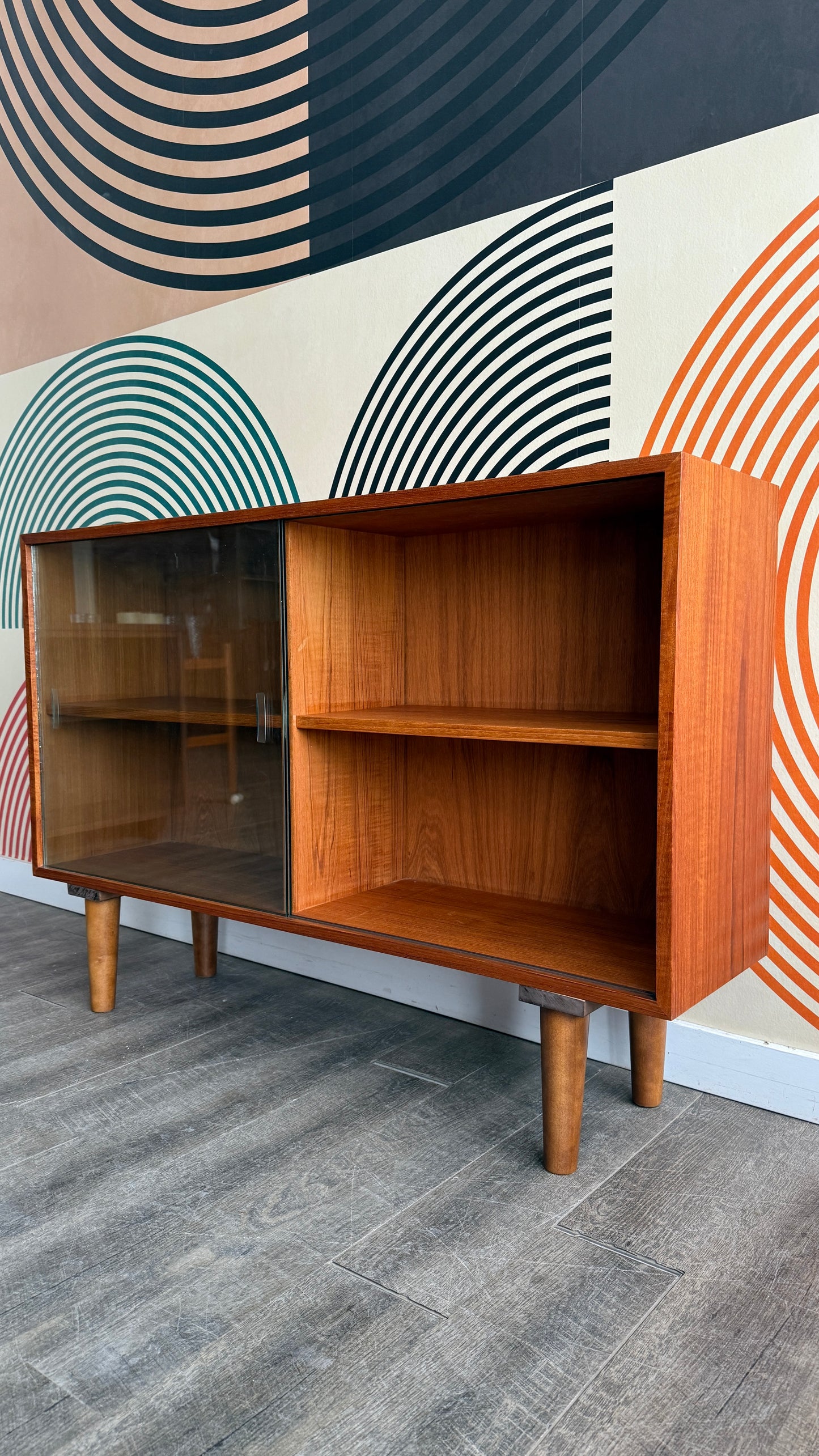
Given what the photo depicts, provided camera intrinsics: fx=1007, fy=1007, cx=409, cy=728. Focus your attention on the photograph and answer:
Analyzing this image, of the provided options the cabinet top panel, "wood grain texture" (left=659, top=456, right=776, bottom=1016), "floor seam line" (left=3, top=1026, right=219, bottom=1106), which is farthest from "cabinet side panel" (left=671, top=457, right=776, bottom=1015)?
"floor seam line" (left=3, top=1026, right=219, bottom=1106)

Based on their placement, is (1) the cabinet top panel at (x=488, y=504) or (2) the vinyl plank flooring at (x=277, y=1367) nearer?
(2) the vinyl plank flooring at (x=277, y=1367)

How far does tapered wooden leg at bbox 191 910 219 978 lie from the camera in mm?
2514

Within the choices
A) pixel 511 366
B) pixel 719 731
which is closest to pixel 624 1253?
pixel 719 731

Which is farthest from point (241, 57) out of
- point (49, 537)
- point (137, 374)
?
point (49, 537)

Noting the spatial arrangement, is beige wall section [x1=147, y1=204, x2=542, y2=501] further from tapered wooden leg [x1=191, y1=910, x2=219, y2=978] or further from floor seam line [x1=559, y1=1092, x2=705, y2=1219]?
floor seam line [x1=559, y1=1092, x2=705, y2=1219]

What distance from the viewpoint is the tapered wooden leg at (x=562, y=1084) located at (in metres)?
1.53

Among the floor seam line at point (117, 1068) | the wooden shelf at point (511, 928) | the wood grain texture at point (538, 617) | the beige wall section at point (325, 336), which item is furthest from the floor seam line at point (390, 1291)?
the beige wall section at point (325, 336)

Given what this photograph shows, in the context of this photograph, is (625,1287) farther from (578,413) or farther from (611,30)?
(611,30)

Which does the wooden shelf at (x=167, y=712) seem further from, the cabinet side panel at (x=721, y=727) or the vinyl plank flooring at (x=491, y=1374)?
the vinyl plank flooring at (x=491, y=1374)

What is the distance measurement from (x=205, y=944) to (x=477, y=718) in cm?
114

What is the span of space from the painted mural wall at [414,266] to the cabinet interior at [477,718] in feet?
0.73

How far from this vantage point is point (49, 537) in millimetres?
2295

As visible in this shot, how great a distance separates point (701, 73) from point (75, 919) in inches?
108

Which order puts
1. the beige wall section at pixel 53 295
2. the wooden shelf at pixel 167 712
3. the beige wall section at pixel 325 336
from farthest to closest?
the beige wall section at pixel 53 295 < the beige wall section at pixel 325 336 < the wooden shelf at pixel 167 712
